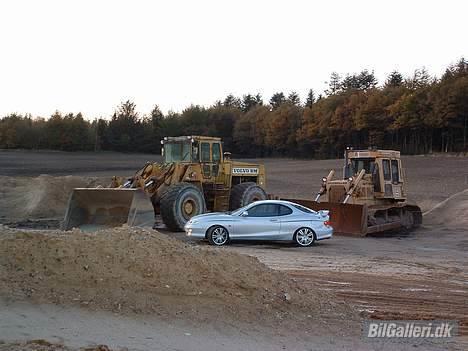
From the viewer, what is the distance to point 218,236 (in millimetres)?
18406

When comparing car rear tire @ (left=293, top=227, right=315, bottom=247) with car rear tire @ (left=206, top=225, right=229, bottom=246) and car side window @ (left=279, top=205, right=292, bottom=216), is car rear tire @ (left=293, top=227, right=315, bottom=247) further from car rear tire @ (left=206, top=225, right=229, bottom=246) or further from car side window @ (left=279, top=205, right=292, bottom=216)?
car rear tire @ (left=206, top=225, right=229, bottom=246)

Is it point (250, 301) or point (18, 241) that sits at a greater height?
point (18, 241)

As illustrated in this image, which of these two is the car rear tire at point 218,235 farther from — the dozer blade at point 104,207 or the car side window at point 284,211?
the dozer blade at point 104,207

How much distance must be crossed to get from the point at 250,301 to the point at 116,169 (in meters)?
51.6

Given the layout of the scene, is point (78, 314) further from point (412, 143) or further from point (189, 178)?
point (412, 143)

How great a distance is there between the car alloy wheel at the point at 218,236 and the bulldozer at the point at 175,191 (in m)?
1.96

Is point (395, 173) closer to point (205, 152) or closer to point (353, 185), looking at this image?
point (353, 185)

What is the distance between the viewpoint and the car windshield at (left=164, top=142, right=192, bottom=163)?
22312mm

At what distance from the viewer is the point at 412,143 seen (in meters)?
73.6

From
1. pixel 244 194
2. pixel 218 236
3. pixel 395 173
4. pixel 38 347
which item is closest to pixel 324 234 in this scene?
pixel 218 236

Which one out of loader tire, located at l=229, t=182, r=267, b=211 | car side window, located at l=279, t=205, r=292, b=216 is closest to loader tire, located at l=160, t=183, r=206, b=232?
loader tire, located at l=229, t=182, r=267, b=211

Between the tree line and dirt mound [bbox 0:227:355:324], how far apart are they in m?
60.0

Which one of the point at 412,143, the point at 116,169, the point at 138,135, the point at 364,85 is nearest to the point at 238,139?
the point at 138,135

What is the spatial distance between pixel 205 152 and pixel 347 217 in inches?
210
